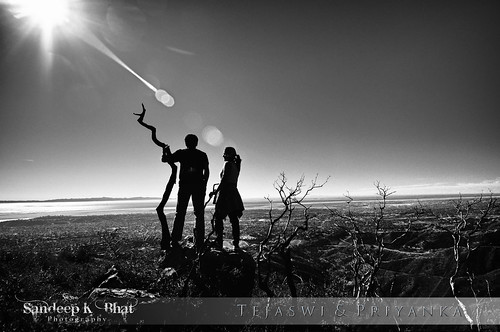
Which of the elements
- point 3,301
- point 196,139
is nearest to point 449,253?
point 196,139

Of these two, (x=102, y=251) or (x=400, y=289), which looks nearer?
(x=102, y=251)

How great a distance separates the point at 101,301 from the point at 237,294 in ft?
11.4

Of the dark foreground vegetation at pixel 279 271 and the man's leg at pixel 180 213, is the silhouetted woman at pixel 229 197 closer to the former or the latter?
the dark foreground vegetation at pixel 279 271

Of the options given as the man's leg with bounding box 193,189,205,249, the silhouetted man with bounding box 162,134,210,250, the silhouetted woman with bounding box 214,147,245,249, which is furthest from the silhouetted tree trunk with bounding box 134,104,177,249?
the silhouetted woman with bounding box 214,147,245,249

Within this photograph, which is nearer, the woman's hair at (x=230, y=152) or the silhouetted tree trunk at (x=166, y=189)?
the silhouetted tree trunk at (x=166, y=189)

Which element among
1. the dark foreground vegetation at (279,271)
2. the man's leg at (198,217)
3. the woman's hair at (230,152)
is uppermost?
the woman's hair at (230,152)

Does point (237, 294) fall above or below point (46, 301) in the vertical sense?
below

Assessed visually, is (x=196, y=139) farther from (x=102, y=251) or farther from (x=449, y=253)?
(x=449, y=253)

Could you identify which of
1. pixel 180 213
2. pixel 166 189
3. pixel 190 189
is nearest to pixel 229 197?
pixel 190 189

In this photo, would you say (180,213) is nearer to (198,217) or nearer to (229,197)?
(198,217)

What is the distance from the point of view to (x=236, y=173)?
29.4ft

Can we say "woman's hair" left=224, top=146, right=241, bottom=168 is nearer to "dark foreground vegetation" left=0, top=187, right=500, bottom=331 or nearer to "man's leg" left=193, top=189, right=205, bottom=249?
"man's leg" left=193, top=189, right=205, bottom=249

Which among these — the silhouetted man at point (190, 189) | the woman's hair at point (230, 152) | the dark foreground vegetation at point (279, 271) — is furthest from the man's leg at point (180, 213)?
the woman's hair at point (230, 152)

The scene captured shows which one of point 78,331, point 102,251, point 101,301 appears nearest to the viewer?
point 78,331
